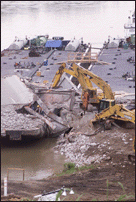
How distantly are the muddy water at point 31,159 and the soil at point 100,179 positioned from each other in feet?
4.03

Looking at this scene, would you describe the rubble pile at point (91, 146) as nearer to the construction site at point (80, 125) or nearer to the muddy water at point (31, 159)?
the construction site at point (80, 125)

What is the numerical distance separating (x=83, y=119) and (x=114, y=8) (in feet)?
244

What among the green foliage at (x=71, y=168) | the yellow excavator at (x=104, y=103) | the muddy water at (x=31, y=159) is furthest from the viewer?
the yellow excavator at (x=104, y=103)

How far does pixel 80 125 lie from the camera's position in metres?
22.3

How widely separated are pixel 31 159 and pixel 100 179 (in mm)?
5037

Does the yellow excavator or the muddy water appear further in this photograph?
the yellow excavator

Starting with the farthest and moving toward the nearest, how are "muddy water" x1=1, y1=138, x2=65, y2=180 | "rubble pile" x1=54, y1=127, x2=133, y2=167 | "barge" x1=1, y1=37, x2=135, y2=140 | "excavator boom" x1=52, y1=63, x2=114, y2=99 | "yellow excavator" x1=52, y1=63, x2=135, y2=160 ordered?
"excavator boom" x1=52, y1=63, x2=114, y2=99
"barge" x1=1, y1=37, x2=135, y2=140
"yellow excavator" x1=52, y1=63, x2=135, y2=160
"rubble pile" x1=54, y1=127, x2=133, y2=167
"muddy water" x1=1, y1=138, x2=65, y2=180

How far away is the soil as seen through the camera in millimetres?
13156

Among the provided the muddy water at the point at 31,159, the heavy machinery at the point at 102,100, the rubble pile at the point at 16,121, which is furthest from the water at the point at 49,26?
the heavy machinery at the point at 102,100

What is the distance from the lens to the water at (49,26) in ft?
61.4

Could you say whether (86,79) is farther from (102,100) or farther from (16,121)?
(16,121)

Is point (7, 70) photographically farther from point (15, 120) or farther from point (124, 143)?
point (124, 143)

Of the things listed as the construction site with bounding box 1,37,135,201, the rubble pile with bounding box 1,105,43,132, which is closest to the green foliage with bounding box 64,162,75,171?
the construction site with bounding box 1,37,135,201

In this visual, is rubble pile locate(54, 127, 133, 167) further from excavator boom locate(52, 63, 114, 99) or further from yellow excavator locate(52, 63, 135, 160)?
excavator boom locate(52, 63, 114, 99)
